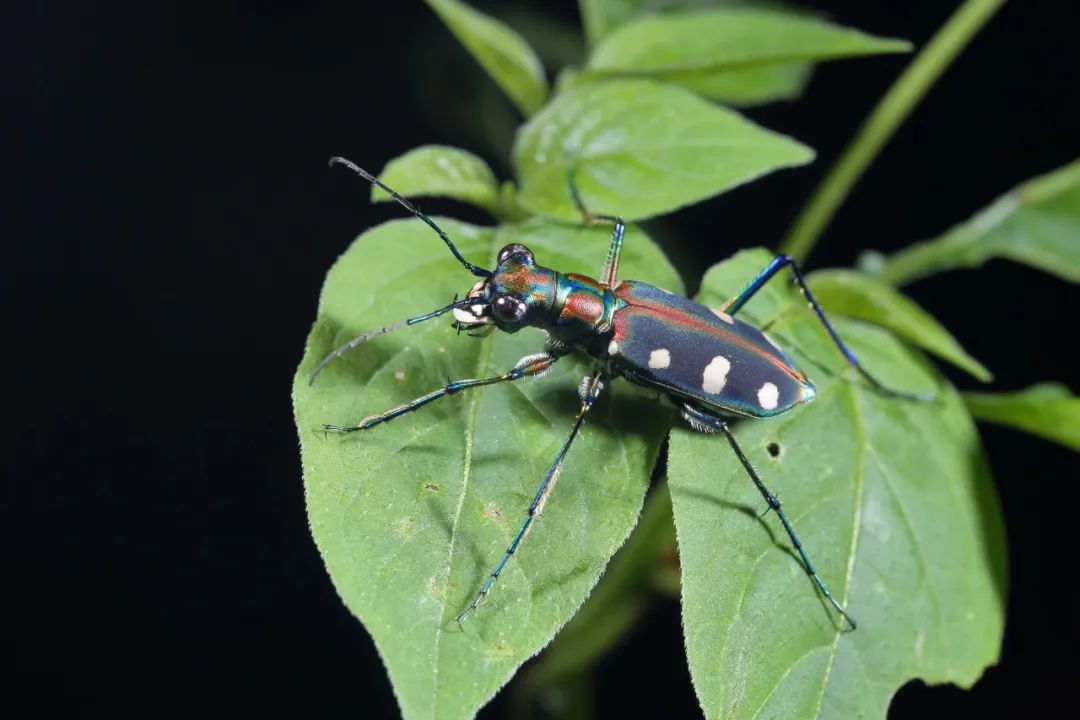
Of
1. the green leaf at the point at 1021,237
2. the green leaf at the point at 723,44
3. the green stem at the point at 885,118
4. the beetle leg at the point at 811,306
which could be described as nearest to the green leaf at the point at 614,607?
the beetle leg at the point at 811,306

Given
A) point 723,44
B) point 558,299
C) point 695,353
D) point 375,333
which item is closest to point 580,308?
point 558,299

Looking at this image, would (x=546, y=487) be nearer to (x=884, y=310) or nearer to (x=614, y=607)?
(x=884, y=310)

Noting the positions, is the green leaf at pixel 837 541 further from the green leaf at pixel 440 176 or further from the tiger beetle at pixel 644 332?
the green leaf at pixel 440 176

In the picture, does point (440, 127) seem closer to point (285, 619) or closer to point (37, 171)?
point (37, 171)

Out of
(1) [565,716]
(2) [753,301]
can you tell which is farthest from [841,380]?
(1) [565,716]

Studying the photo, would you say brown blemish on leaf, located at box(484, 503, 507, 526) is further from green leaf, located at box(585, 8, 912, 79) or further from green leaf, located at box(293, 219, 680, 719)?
green leaf, located at box(585, 8, 912, 79)

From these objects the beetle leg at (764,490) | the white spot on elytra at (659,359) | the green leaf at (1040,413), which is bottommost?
the green leaf at (1040,413)
